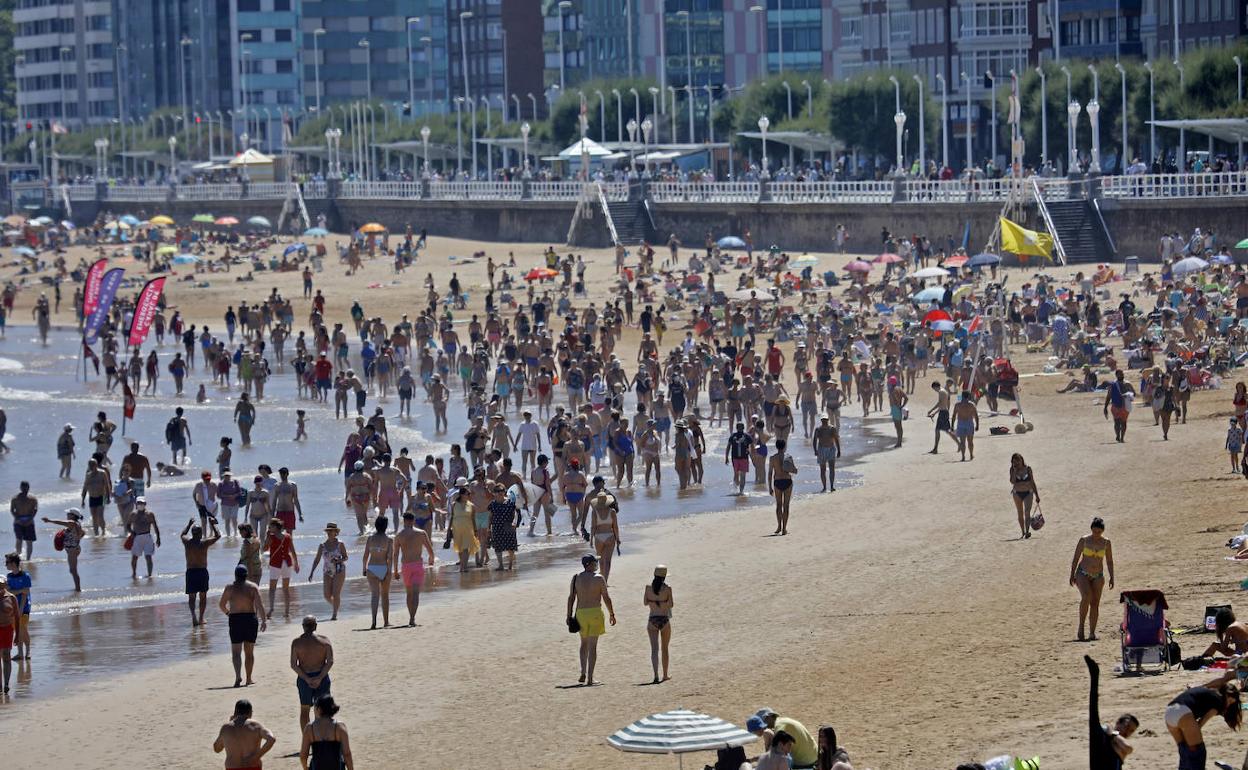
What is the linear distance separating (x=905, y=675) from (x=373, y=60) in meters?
119

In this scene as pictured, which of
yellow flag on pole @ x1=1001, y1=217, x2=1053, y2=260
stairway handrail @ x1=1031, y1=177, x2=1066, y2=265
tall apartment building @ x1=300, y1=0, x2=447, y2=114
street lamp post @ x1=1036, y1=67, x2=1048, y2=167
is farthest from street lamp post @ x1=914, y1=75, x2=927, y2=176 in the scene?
tall apartment building @ x1=300, y1=0, x2=447, y2=114

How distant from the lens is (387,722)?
600 inches

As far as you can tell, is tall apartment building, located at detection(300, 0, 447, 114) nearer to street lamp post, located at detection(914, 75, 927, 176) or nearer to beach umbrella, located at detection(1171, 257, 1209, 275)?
street lamp post, located at detection(914, 75, 927, 176)

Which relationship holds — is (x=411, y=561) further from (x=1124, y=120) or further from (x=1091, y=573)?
(x=1124, y=120)

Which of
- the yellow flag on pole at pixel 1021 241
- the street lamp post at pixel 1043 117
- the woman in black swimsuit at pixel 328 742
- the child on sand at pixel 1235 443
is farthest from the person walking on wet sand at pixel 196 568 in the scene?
the street lamp post at pixel 1043 117

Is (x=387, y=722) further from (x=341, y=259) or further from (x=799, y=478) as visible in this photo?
(x=341, y=259)

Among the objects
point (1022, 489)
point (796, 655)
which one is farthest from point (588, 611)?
point (1022, 489)

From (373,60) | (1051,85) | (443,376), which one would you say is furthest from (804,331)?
(373,60)

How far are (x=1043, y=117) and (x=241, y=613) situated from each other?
46.0 m

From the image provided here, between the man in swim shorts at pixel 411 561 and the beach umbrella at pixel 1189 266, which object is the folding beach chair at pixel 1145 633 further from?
the beach umbrella at pixel 1189 266

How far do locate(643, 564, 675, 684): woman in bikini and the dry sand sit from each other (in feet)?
0.76

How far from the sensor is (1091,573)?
51.1ft

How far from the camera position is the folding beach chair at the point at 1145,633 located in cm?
1408

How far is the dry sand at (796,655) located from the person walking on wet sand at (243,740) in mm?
1496
